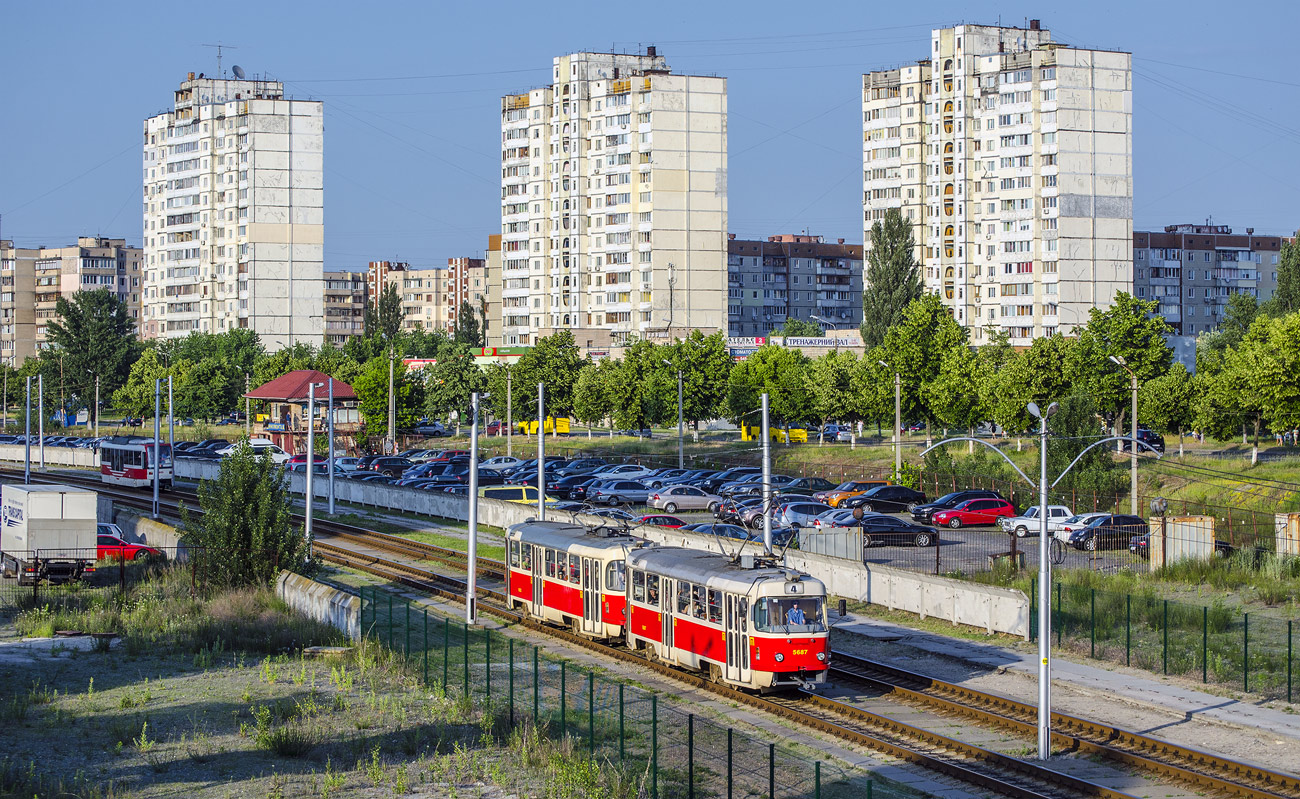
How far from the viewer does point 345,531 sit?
58.3 meters

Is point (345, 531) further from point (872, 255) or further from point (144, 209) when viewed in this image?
point (144, 209)

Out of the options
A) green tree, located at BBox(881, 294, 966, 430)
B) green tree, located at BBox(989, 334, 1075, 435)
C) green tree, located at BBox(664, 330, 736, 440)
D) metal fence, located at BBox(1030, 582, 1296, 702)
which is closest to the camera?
metal fence, located at BBox(1030, 582, 1296, 702)

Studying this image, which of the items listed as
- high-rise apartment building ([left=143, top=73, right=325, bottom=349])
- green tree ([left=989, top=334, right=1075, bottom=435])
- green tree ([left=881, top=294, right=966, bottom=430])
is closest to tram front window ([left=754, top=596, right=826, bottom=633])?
green tree ([left=989, top=334, right=1075, bottom=435])

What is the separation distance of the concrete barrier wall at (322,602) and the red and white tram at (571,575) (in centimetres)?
456

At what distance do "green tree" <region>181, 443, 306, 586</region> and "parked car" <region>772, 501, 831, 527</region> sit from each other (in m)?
19.4

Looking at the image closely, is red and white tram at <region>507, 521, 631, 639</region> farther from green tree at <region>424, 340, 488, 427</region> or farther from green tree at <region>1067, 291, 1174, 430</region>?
green tree at <region>424, 340, 488, 427</region>

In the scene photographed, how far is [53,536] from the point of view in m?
45.1

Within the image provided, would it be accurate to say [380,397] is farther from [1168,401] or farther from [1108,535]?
[1108,535]

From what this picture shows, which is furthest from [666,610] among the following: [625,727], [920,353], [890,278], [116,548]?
[890,278]

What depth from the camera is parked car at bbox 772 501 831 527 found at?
5200 centimetres

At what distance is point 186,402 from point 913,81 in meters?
81.5

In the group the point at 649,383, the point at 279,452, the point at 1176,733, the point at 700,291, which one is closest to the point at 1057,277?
the point at 700,291

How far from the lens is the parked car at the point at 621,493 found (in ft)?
214

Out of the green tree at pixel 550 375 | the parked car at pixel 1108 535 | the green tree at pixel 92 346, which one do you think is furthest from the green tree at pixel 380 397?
the parked car at pixel 1108 535
